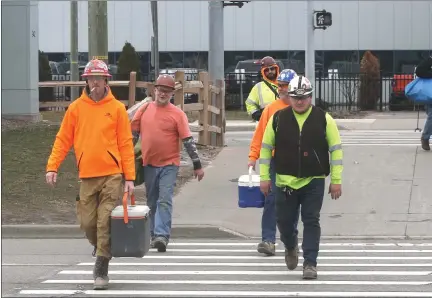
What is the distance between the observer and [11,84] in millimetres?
22516

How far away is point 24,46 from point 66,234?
1153 centimetres

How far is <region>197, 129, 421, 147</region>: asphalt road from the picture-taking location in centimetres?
1980

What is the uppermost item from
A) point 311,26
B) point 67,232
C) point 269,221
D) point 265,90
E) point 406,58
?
point 311,26

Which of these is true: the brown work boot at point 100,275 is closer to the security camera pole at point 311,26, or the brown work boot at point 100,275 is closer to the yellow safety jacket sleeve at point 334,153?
the yellow safety jacket sleeve at point 334,153

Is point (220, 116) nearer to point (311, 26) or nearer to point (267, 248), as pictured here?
point (311, 26)

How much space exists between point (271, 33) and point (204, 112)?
82.0 ft

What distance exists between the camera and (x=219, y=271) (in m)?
9.34

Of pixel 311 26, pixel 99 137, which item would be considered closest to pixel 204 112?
pixel 311 26

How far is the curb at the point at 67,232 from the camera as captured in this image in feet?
38.8

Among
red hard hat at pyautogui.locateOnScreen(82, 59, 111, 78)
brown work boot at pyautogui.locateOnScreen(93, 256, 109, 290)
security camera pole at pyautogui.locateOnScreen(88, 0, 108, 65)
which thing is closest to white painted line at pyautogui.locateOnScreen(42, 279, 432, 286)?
brown work boot at pyautogui.locateOnScreen(93, 256, 109, 290)

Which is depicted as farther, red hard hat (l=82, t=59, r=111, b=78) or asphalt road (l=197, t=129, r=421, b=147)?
asphalt road (l=197, t=129, r=421, b=147)

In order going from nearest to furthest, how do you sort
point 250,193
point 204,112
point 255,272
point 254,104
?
1. point 255,272
2. point 250,193
3. point 254,104
4. point 204,112

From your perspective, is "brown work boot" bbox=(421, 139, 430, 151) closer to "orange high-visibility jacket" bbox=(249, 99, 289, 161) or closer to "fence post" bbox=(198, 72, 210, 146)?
"fence post" bbox=(198, 72, 210, 146)

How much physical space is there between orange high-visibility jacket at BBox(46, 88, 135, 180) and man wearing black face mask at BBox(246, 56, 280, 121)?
301 centimetres
